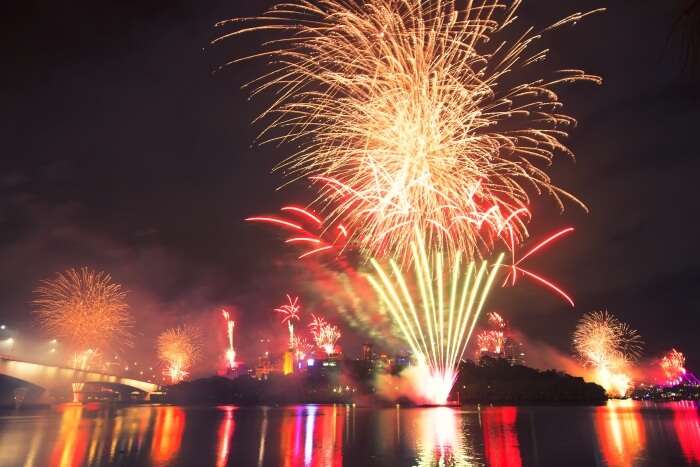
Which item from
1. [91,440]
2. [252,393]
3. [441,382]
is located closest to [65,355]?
[252,393]

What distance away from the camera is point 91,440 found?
31828mm

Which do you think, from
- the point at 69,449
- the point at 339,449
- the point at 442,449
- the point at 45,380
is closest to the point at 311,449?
the point at 339,449

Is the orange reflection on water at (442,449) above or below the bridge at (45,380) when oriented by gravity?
below

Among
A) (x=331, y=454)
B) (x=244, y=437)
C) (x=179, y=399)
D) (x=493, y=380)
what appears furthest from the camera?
(x=493, y=380)

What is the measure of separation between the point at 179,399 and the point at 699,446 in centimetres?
16490

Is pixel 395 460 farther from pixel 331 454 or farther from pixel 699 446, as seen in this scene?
pixel 699 446

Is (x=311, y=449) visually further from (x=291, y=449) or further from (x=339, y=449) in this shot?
(x=339, y=449)

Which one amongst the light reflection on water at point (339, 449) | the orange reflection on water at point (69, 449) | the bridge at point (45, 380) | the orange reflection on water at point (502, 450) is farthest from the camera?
the bridge at point (45, 380)

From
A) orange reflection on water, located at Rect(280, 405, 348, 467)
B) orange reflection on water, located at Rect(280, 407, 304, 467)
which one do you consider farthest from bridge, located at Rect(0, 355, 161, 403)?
orange reflection on water, located at Rect(280, 405, 348, 467)

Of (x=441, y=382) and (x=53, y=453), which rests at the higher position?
(x=441, y=382)

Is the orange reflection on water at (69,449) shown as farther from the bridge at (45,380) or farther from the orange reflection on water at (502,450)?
the bridge at (45,380)

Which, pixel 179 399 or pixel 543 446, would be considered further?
pixel 179 399

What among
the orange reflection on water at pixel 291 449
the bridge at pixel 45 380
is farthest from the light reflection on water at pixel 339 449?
the bridge at pixel 45 380

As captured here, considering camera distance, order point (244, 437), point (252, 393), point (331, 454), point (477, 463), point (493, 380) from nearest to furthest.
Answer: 1. point (477, 463)
2. point (331, 454)
3. point (244, 437)
4. point (252, 393)
5. point (493, 380)
